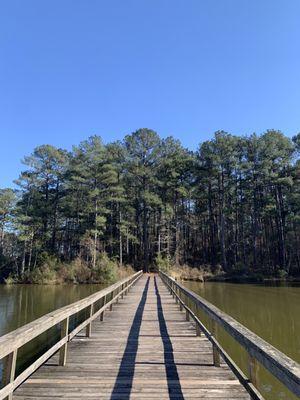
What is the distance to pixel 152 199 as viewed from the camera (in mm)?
38969

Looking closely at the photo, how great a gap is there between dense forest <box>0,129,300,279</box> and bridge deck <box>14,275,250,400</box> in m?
28.1

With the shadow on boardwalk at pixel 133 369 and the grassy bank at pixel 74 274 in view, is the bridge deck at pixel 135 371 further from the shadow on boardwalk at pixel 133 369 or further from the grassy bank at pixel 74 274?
the grassy bank at pixel 74 274

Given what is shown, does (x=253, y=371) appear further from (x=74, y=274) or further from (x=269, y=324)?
(x=74, y=274)

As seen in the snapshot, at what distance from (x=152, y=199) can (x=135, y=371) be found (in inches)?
1357

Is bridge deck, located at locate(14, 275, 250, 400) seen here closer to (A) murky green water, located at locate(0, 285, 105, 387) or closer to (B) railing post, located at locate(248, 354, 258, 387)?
(B) railing post, located at locate(248, 354, 258, 387)

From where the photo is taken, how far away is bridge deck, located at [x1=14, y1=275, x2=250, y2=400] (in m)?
3.79

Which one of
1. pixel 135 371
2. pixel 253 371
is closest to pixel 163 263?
pixel 135 371

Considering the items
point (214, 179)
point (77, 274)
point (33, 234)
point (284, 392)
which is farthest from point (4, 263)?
point (284, 392)

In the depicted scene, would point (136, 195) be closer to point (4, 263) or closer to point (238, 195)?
point (238, 195)

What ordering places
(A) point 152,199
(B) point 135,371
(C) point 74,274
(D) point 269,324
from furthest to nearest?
(A) point 152,199, (C) point 74,274, (D) point 269,324, (B) point 135,371

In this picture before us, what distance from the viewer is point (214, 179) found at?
4272 centimetres

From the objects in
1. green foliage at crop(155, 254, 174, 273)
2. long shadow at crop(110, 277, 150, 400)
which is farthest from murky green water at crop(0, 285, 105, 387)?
green foliage at crop(155, 254, 174, 273)

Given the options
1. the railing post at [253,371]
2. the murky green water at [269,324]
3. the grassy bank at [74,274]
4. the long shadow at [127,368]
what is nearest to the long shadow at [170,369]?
the long shadow at [127,368]

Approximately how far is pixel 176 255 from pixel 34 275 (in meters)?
15.7
